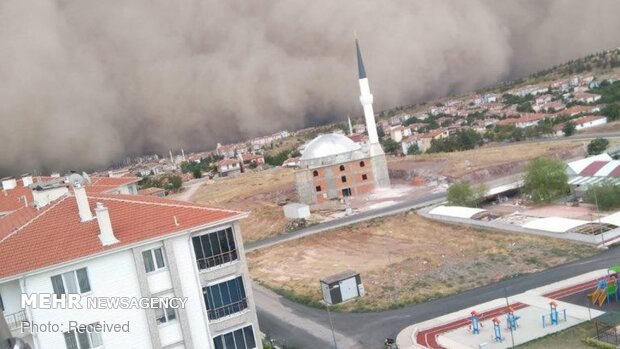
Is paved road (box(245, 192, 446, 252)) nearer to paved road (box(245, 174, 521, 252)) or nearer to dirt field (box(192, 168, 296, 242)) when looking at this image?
paved road (box(245, 174, 521, 252))

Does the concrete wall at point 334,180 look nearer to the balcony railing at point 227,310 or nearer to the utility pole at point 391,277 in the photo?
the utility pole at point 391,277

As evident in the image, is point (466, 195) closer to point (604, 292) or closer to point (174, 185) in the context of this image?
point (604, 292)

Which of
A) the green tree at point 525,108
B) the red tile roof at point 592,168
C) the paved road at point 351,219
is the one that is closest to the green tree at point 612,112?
the green tree at point 525,108

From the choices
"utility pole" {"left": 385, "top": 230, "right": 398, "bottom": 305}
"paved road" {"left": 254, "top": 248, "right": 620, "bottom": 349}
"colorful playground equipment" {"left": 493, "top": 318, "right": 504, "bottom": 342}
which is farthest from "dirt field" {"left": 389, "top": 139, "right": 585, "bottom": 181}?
"colorful playground equipment" {"left": 493, "top": 318, "right": 504, "bottom": 342}

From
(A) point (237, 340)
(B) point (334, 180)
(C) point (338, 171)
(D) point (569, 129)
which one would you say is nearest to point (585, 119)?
(D) point (569, 129)

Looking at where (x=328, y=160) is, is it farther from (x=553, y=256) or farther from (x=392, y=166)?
(x=553, y=256)
